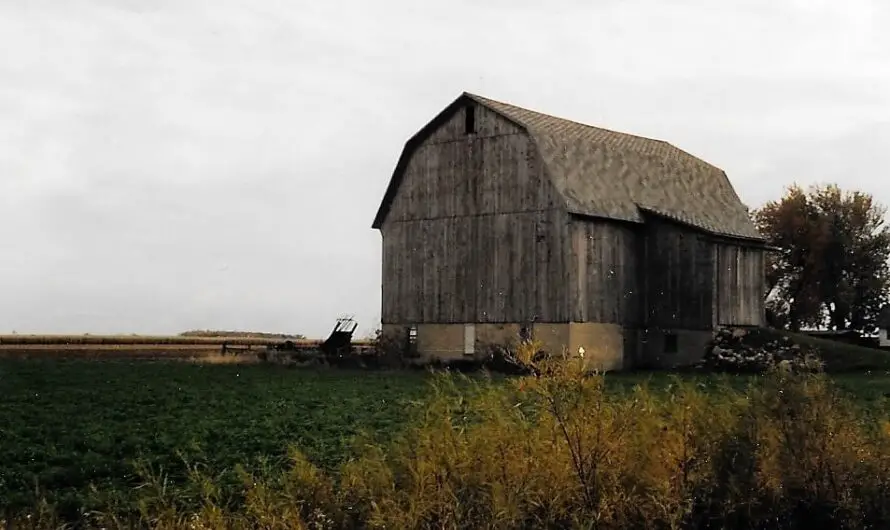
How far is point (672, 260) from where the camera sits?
1388 inches

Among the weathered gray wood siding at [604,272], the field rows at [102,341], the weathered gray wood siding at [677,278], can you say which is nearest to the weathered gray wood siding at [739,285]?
the weathered gray wood siding at [677,278]

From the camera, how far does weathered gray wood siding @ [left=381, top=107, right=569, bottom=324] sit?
109 feet

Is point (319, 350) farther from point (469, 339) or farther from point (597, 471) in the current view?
point (597, 471)

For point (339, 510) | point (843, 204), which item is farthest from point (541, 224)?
point (843, 204)

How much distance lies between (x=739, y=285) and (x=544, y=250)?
320 inches

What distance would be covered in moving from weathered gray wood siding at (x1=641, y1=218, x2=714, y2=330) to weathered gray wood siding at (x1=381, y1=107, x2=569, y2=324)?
4501 mm

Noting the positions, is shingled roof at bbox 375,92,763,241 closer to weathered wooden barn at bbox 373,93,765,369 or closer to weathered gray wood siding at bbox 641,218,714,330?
weathered wooden barn at bbox 373,93,765,369

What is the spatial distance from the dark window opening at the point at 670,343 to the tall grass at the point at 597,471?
83.0ft

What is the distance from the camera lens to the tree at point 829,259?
5709 centimetres

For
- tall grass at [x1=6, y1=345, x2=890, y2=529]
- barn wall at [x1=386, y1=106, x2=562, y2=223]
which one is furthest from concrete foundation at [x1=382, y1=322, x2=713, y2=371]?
tall grass at [x1=6, y1=345, x2=890, y2=529]

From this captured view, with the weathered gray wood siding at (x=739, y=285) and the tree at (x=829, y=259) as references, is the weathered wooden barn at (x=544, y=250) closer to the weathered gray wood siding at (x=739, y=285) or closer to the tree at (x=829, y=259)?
the weathered gray wood siding at (x=739, y=285)

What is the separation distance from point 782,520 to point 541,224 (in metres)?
23.9

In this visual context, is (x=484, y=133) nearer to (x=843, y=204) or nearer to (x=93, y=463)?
(x=93, y=463)

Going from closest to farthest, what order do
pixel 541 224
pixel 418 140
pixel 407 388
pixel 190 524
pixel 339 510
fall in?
pixel 190 524, pixel 339 510, pixel 407 388, pixel 541 224, pixel 418 140
